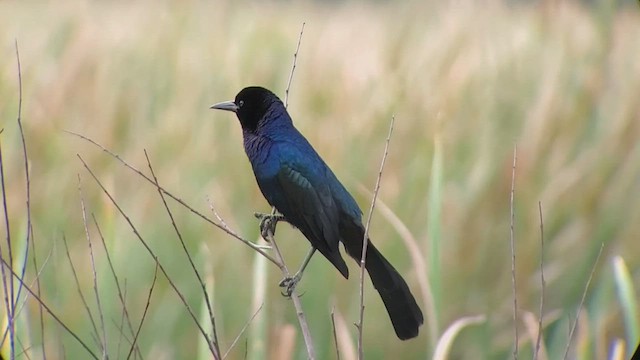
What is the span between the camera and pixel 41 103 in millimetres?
1216

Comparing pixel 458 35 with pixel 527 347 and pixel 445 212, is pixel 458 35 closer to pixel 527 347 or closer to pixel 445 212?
pixel 445 212

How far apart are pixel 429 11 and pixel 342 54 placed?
165 millimetres

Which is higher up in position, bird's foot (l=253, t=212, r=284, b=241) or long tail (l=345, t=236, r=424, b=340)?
bird's foot (l=253, t=212, r=284, b=241)

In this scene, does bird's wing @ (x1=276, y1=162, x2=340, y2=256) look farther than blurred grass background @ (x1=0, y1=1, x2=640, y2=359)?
No

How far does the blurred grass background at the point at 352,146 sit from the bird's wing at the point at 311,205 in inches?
5.9

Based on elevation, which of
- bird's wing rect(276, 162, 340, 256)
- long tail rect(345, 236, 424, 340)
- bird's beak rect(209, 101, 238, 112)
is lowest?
long tail rect(345, 236, 424, 340)

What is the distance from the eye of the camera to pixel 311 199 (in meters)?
1.02

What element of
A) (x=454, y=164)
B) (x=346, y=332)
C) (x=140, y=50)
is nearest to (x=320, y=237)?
(x=346, y=332)

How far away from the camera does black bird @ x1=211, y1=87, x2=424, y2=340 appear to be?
1008 millimetres

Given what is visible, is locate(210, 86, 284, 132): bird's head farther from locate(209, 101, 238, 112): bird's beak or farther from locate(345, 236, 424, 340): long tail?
locate(345, 236, 424, 340): long tail

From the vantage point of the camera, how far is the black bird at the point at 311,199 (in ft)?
3.31

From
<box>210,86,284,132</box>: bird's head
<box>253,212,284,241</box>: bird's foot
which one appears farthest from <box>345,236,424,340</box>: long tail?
<box>210,86,284,132</box>: bird's head

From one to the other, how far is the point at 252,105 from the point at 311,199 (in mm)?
167

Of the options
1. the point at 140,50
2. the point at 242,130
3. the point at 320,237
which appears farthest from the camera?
the point at 140,50
